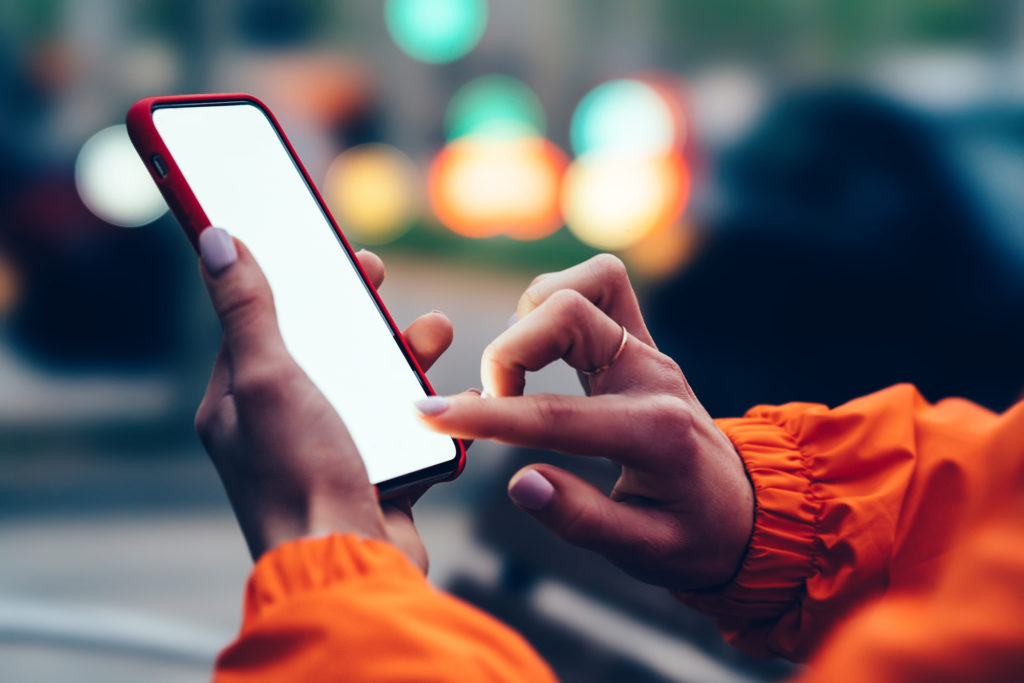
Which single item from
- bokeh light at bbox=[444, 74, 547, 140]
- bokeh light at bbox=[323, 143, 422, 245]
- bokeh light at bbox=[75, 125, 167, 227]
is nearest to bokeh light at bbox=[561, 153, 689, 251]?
bokeh light at bbox=[444, 74, 547, 140]

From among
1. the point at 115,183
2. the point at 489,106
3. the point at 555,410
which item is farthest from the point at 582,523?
the point at 489,106

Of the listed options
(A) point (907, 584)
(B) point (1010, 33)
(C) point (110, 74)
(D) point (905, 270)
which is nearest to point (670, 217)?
(D) point (905, 270)

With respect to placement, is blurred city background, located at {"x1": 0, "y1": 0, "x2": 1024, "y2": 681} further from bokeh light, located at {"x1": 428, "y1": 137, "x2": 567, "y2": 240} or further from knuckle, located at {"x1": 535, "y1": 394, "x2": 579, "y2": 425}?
knuckle, located at {"x1": 535, "y1": 394, "x2": 579, "y2": 425}

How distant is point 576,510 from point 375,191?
15.4ft

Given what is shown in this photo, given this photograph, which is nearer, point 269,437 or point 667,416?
point 269,437

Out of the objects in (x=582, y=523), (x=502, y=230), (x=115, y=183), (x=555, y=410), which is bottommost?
(x=502, y=230)

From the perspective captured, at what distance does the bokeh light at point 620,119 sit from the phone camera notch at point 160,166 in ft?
14.1

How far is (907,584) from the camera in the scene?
1063 millimetres

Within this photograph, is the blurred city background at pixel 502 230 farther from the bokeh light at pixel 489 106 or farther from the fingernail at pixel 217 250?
the fingernail at pixel 217 250

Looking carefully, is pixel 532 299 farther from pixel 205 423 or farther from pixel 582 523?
pixel 205 423

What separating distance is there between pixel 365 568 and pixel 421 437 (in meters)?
0.38

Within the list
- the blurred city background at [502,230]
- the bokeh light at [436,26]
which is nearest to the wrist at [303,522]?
the blurred city background at [502,230]

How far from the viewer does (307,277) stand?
1085 mm

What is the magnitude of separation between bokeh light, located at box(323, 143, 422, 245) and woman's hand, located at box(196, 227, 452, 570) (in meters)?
4.42
